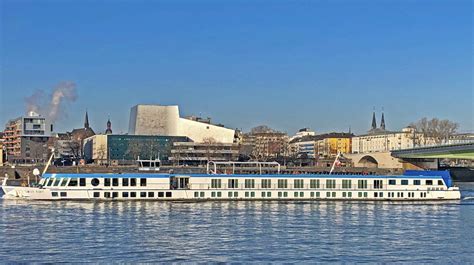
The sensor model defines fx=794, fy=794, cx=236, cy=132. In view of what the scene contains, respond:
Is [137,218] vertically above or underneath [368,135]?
underneath

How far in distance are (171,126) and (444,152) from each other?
220 ft

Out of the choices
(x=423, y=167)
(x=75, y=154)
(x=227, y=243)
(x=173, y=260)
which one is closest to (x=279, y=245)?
(x=227, y=243)

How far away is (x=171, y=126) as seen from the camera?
14675cm

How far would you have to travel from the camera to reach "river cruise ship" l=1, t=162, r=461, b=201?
154ft

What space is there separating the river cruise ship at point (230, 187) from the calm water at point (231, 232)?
2.26 m

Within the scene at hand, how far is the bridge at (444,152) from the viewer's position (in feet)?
278

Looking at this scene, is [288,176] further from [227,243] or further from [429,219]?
[227,243]

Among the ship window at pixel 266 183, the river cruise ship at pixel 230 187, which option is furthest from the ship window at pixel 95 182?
the ship window at pixel 266 183

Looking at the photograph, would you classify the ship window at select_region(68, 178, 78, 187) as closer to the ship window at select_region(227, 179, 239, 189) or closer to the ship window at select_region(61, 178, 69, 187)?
the ship window at select_region(61, 178, 69, 187)

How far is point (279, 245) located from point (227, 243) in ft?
5.94

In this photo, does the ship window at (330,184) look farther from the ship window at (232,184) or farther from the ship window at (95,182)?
the ship window at (95,182)

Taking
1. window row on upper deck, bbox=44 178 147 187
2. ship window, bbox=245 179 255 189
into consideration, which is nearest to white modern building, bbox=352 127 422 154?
ship window, bbox=245 179 255 189

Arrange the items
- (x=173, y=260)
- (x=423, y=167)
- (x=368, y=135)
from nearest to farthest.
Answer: (x=173, y=260) < (x=423, y=167) < (x=368, y=135)

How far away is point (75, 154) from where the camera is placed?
14838cm
